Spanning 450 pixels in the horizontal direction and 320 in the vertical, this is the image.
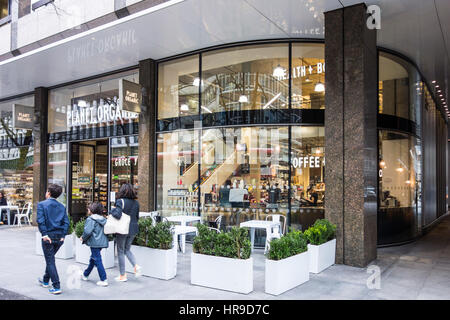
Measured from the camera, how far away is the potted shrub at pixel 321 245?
7.05 meters

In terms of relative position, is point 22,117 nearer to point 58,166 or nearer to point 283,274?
point 58,166

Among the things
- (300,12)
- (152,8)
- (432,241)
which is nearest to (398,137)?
(432,241)

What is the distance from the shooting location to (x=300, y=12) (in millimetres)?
8109

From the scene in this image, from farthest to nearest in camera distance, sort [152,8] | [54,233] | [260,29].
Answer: [260,29]
[152,8]
[54,233]

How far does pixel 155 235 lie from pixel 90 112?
27.1 ft

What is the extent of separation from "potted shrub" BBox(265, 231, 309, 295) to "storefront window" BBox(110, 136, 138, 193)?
285 inches

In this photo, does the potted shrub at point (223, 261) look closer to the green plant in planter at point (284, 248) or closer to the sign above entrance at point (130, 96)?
the green plant in planter at point (284, 248)

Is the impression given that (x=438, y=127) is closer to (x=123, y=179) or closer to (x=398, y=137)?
(x=398, y=137)

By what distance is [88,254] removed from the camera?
780 cm

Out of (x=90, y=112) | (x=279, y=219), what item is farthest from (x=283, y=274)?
→ (x=90, y=112)

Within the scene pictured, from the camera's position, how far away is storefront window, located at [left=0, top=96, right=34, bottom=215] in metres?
15.8

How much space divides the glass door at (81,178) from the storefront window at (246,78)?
6.27 metres

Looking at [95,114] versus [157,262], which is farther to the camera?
[95,114]
